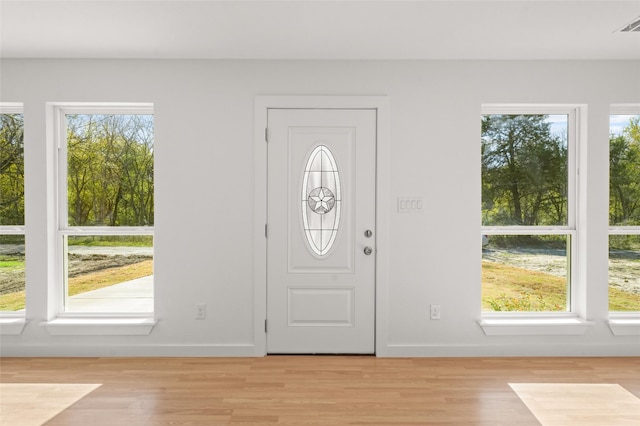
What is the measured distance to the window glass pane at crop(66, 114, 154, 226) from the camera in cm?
393

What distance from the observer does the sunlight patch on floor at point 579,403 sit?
2.69m

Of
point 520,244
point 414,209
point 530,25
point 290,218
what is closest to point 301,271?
point 290,218

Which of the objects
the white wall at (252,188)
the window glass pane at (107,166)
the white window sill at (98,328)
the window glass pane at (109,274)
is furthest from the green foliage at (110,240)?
the white window sill at (98,328)

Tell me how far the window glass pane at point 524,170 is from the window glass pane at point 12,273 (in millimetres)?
4044

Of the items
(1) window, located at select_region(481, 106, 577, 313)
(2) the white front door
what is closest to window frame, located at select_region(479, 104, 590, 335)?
(1) window, located at select_region(481, 106, 577, 313)

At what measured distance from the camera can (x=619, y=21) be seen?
9.58 ft

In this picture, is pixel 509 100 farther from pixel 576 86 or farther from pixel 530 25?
pixel 530 25

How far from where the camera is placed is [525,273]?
3.98 meters

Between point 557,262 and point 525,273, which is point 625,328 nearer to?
point 557,262

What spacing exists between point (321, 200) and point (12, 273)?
2767mm

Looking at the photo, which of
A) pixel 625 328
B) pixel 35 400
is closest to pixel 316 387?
pixel 35 400

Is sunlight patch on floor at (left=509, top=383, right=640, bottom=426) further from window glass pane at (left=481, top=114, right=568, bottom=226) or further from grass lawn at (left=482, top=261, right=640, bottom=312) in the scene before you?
window glass pane at (left=481, top=114, right=568, bottom=226)

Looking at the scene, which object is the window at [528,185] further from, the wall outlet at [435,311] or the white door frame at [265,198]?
the white door frame at [265,198]

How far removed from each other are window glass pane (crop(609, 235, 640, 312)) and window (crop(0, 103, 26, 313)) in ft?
16.8
